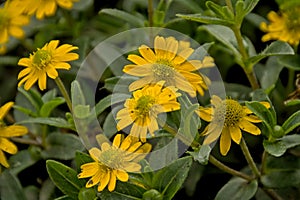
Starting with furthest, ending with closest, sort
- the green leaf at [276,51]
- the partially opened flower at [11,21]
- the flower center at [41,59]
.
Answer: the partially opened flower at [11,21] < the green leaf at [276,51] < the flower center at [41,59]

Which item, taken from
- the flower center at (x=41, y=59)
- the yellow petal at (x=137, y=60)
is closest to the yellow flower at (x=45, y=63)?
the flower center at (x=41, y=59)

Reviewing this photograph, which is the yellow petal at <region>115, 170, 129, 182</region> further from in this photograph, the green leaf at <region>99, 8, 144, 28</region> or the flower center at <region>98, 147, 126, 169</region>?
the green leaf at <region>99, 8, 144, 28</region>

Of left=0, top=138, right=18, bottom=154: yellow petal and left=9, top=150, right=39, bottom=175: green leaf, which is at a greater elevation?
left=0, top=138, right=18, bottom=154: yellow petal

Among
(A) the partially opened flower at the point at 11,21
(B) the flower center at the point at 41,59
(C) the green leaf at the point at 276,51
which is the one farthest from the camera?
(A) the partially opened flower at the point at 11,21

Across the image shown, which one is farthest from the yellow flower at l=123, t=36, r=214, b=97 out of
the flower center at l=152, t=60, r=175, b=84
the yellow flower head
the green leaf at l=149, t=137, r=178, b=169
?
the yellow flower head

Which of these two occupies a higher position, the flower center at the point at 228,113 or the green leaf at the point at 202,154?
the flower center at the point at 228,113

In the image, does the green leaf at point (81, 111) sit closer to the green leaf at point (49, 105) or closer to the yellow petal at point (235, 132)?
the green leaf at point (49, 105)

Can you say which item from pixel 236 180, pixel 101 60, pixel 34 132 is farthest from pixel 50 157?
pixel 236 180

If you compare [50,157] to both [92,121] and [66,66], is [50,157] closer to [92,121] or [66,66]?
[92,121]
